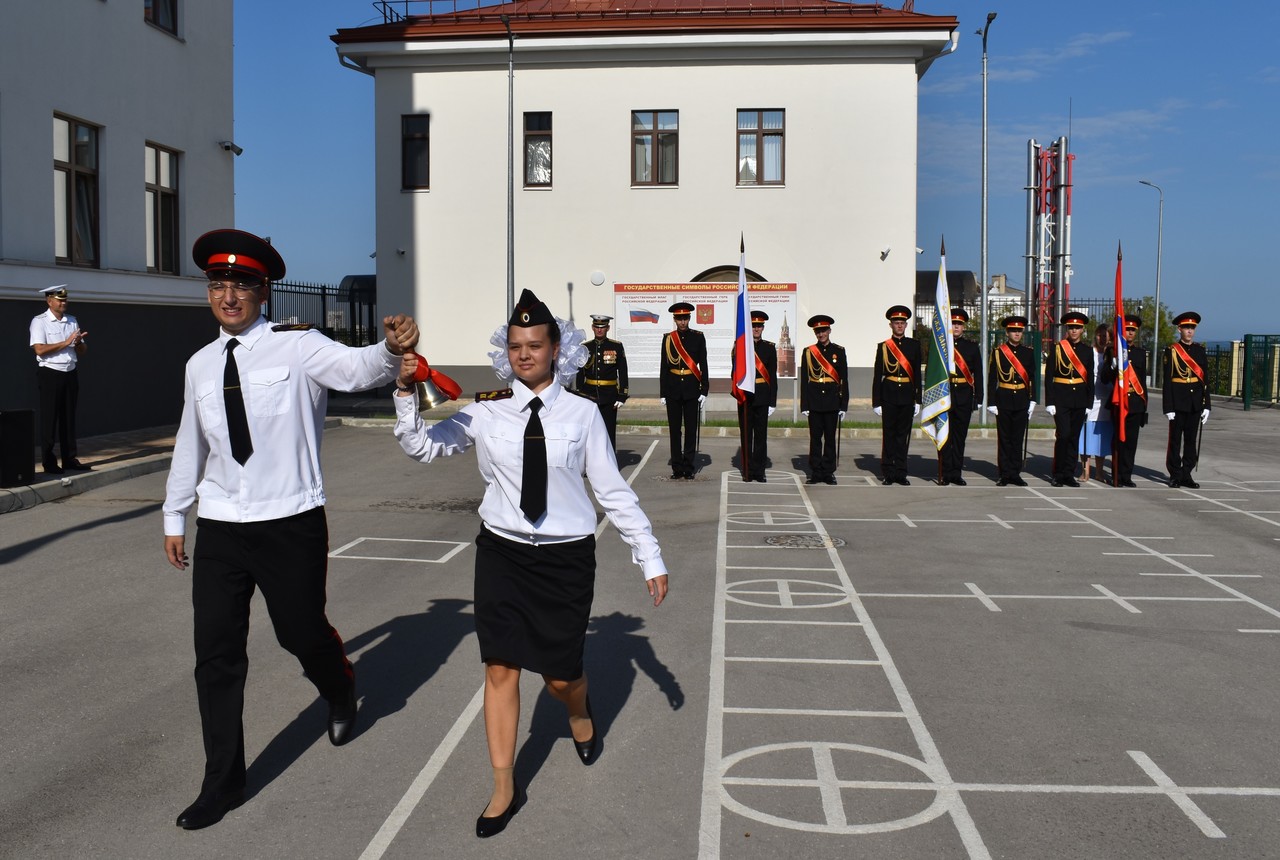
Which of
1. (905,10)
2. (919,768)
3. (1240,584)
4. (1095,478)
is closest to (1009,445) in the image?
(1095,478)

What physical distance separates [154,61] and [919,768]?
1857 cm

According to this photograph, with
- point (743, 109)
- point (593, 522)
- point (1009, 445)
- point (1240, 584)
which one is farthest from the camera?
point (743, 109)

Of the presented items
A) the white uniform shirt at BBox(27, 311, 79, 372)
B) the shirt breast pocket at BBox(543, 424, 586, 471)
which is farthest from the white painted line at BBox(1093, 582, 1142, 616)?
the white uniform shirt at BBox(27, 311, 79, 372)

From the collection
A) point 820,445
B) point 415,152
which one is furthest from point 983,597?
point 415,152

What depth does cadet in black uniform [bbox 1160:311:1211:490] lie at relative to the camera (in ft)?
48.6

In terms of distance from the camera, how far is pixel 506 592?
4555 mm

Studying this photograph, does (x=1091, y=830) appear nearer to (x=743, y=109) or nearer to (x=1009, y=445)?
(x=1009, y=445)

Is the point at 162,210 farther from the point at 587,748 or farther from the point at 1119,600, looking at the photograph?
the point at 587,748

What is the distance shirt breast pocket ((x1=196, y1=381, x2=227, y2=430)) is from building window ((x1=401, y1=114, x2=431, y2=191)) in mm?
25821

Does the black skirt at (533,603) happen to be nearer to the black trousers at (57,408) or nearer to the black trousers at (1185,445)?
the black trousers at (57,408)

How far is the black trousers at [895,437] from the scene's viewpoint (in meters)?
15.0

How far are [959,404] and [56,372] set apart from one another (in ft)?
34.8

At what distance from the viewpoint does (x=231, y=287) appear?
189 inches

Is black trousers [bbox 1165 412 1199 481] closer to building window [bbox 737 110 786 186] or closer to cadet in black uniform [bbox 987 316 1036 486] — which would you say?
cadet in black uniform [bbox 987 316 1036 486]
